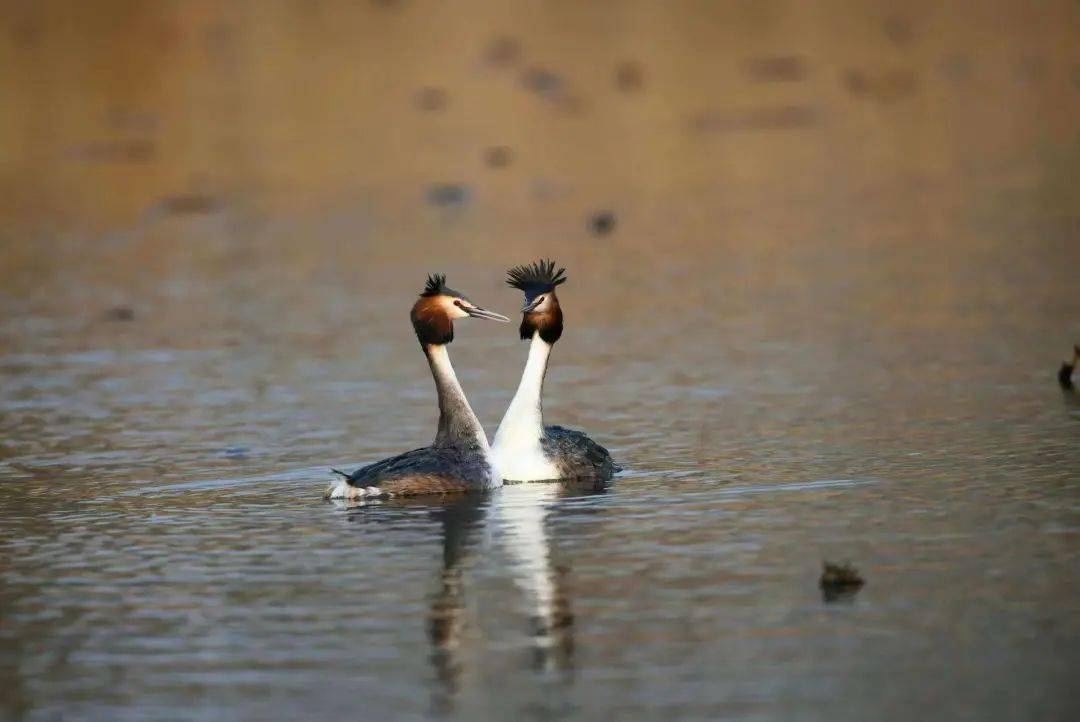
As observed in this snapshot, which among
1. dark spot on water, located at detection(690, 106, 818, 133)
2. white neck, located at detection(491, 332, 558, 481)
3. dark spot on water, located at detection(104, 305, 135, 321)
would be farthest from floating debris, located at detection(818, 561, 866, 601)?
dark spot on water, located at detection(690, 106, 818, 133)

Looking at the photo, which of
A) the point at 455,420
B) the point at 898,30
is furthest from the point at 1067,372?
the point at 898,30

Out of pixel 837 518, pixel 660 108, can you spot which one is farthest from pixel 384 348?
pixel 660 108

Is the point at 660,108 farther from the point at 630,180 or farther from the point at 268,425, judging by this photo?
the point at 268,425

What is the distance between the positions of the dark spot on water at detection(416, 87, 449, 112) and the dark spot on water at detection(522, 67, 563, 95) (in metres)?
1.64

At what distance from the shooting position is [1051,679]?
9508 millimetres

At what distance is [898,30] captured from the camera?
45219 mm

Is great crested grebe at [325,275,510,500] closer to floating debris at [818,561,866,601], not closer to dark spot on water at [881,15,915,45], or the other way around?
floating debris at [818,561,866,601]

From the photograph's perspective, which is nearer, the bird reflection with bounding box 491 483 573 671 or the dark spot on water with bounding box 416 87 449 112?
the bird reflection with bounding box 491 483 573 671

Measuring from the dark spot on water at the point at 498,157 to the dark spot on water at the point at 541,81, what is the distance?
452cm

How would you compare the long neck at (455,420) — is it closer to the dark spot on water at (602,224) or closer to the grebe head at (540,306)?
the grebe head at (540,306)

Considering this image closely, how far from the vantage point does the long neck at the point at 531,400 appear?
586 inches

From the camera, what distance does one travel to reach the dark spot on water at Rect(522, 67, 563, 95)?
39938 mm

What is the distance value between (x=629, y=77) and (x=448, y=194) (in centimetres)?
812

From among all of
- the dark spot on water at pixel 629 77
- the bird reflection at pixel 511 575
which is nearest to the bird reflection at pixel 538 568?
the bird reflection at pixel 511 575
